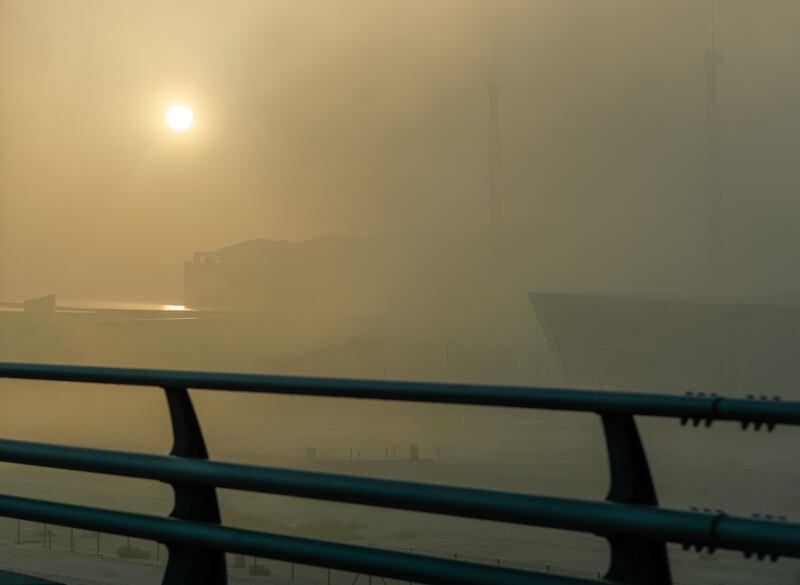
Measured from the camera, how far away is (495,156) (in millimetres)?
177500

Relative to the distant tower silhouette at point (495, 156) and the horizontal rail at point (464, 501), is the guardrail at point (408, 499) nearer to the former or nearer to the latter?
the horizontal rail at point (464, 501)

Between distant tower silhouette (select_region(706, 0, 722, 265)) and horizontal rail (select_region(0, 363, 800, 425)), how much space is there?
181 metres

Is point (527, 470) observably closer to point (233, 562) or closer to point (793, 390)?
point (793, 390)

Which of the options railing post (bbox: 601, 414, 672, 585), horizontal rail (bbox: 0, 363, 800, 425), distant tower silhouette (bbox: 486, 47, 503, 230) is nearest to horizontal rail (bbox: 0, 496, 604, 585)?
railing post (bbox: 601, 414, 672, 585)

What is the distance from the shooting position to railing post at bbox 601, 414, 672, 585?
7.13ft

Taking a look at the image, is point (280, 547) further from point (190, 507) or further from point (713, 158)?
point (713, 158)

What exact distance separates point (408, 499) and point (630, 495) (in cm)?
47

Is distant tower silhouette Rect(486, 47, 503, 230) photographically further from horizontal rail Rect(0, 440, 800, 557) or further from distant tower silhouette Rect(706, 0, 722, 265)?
horizontal rail Rect(0, 440, 800, 557)

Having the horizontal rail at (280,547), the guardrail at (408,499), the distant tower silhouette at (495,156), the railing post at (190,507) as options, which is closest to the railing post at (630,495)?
the guardrail at (408,499)

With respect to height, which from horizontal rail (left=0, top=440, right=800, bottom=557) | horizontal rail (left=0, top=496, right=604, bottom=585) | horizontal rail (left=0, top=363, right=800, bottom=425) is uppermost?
horizontal rail (left=0, top=363, right=800, bottom=425)

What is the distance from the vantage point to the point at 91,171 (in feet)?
525

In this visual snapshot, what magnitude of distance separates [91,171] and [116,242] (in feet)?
37.1

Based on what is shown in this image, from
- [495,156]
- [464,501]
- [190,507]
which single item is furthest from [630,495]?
[495,156]

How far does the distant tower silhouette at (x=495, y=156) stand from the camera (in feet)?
560
